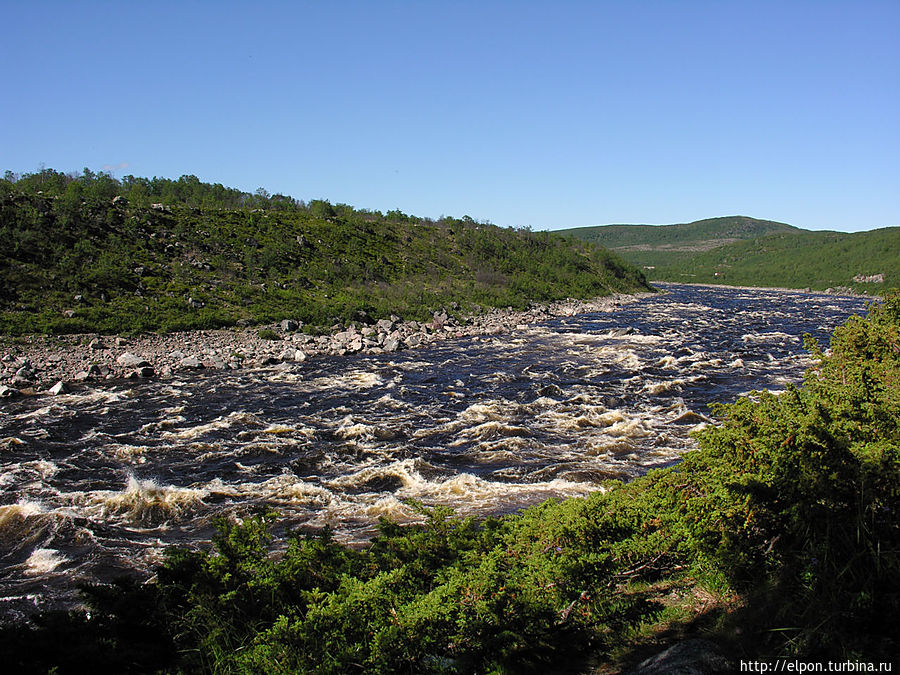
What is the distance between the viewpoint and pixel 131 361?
79.9ft

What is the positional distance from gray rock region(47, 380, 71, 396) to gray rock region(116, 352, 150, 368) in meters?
3.12

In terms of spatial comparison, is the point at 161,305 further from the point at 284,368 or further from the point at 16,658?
the point at 16,658

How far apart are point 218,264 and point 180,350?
1543cm

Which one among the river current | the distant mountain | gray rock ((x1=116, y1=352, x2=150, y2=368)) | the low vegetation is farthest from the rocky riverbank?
the distant mountain

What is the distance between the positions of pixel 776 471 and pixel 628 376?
744 inches

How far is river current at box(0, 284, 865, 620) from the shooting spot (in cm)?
1038

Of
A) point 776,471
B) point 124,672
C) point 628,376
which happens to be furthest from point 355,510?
point 628,376

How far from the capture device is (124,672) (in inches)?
178

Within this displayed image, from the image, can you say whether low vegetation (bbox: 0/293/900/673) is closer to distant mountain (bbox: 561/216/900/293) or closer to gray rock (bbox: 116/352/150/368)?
gray rock (bbox: 116/352/150/368)

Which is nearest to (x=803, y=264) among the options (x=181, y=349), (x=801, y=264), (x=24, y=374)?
(x=801, y=264)

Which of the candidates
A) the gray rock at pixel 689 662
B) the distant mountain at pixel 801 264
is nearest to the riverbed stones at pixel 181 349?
the gray rock at pixel 689 662

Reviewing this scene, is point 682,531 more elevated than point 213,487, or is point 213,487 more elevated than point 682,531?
point 682,531

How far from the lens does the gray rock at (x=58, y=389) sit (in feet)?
66.4

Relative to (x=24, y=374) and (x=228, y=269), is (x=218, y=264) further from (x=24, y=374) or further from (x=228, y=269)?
(x=24, y=374)
